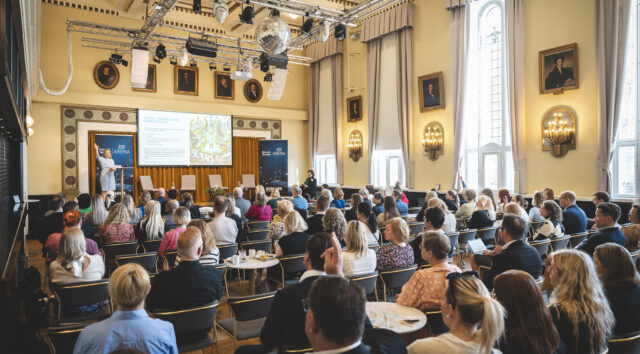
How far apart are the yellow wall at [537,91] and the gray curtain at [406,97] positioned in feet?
0.66

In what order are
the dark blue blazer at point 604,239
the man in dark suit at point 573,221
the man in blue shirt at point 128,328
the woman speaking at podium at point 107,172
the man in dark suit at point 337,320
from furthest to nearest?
the woman speaking at podium at point 107,172 < the man in dark suit at point 573,221 < the dark blue blazer at point 604,239 < the man in blue shirt at point 128,328 < the man in dark suit at point 337,320

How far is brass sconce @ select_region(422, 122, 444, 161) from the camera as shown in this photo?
12.7 m

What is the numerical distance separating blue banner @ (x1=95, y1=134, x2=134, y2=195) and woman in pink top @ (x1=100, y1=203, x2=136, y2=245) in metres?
8.69

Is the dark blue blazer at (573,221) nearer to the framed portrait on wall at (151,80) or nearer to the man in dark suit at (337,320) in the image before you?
the man in dark suit at (337,320)

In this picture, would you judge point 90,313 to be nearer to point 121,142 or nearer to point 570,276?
point 570,276

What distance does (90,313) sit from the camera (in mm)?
3773

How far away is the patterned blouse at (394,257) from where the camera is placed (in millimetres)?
4262

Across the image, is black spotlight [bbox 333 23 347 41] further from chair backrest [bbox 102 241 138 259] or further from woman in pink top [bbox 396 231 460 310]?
woman in pink top [bbox 396 231 460 310]

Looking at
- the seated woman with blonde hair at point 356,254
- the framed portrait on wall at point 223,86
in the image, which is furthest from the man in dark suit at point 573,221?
→ the framed portrait on wall at point 223,86

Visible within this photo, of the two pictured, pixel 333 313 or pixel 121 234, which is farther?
pixel 121 234

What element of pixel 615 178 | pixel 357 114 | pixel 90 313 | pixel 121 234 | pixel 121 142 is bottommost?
pixel 90 313

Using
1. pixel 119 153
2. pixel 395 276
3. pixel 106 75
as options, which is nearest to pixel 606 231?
pixel 395 276

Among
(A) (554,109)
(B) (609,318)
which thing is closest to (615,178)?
(A) (554,109)

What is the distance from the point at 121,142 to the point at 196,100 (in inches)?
124
